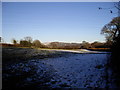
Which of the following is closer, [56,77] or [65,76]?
[56,77]

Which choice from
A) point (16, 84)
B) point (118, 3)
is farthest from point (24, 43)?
point (118, 3)

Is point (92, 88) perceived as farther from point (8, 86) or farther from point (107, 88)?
point (8, 86)

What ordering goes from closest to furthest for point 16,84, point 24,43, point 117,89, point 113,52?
1. point 117,89
2. point 16,84
3. point 113,52
4. point 24,43

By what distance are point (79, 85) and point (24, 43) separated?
45817 mm

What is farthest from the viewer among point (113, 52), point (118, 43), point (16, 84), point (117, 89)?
point (113, 52)

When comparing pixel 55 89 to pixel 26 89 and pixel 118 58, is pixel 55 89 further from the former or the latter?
pixel 118 58

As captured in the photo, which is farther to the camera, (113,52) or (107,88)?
(113,52)

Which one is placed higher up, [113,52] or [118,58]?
[113,52]

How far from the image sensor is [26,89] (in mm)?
3914

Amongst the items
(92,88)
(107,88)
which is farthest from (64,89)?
(107,88)

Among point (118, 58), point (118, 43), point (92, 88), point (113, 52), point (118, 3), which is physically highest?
point (118, 3)

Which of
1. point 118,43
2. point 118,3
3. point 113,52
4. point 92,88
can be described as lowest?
point 92,88

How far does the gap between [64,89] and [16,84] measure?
2567mm

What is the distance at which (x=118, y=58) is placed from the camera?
5.34 meters
